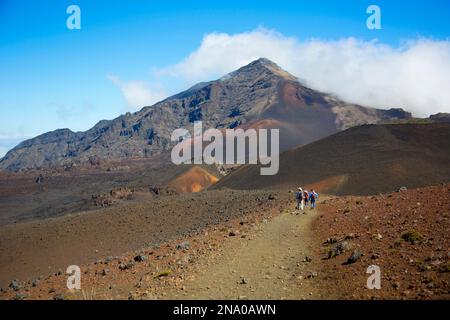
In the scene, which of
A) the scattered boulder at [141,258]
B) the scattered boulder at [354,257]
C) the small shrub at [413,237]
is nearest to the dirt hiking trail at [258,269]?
the scattered boulder at [354,257]

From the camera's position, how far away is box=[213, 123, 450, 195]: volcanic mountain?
3859cm

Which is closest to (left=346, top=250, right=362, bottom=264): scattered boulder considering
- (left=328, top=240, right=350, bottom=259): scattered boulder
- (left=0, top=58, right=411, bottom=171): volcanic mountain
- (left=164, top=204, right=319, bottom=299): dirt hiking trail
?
(left=328, top=240, right=350, bottom=259): scattered boulder

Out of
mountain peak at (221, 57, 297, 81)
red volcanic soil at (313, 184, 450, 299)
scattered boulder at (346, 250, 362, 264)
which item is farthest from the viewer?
mountain peak at (221, 57, 297, 81)

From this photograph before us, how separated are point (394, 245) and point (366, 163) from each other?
3396 cm

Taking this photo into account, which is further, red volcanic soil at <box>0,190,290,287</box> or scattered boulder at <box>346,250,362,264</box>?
red volcanic soil at <box>0,190,290,287</box>

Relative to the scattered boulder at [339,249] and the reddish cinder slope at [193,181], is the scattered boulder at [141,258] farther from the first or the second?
the reddish cinder slope at [193,181]

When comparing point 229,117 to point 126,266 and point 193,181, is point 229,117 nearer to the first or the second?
point 193,181

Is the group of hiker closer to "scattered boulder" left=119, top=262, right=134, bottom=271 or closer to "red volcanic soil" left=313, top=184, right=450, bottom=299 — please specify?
"red volcanic soil" left=313, top=184, right=450, bottom=299

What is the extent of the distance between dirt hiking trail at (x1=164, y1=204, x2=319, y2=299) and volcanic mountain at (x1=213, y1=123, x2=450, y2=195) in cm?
2443

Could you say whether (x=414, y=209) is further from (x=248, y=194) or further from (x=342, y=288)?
(x=248, y=194)

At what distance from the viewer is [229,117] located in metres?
146
